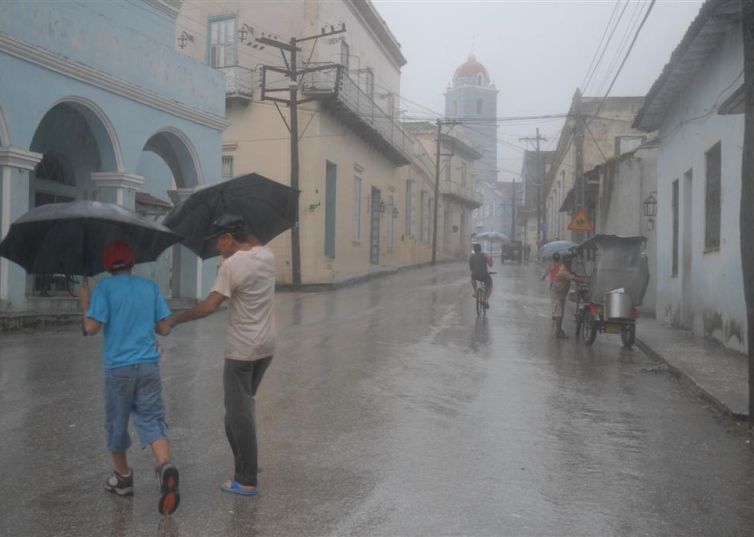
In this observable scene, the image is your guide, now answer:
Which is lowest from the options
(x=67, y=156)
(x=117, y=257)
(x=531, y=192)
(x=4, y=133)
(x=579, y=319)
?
(x=579, y=319)

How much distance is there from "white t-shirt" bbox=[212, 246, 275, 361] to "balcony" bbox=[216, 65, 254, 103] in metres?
26.1

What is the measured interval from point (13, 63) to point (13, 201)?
2.33m

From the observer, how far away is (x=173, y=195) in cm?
2023

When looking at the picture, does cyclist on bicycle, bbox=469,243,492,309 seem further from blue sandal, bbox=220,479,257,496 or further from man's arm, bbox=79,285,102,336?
man's arm, bbox=79,285,102,336

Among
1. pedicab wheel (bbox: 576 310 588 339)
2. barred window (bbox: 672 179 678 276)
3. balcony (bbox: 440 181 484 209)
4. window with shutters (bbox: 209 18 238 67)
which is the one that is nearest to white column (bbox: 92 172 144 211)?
pedicab wheel (bbox: 576 310 588 339)

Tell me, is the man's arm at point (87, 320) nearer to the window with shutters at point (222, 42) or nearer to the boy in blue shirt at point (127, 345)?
the boy in blue shirt at point (127, 345)

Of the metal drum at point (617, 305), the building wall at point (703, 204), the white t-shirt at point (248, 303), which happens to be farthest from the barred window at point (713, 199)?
the white t-shirt at point (248, 303)

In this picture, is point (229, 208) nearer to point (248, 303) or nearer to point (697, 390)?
point (248, 303)

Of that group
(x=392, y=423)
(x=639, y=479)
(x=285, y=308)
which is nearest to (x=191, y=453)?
(x=392, y=423)

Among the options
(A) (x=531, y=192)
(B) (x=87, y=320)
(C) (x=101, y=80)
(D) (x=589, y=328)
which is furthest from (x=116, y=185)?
(A) (x=531, y=192)

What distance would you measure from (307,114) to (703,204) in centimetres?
1807

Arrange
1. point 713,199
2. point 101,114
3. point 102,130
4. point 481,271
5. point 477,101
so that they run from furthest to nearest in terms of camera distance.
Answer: point 477,101
point 481,271
point 102,130
point 101,114
point 713,199

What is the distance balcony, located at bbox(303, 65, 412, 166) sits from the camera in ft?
99.8

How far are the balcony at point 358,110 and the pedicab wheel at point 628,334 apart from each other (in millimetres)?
17273
